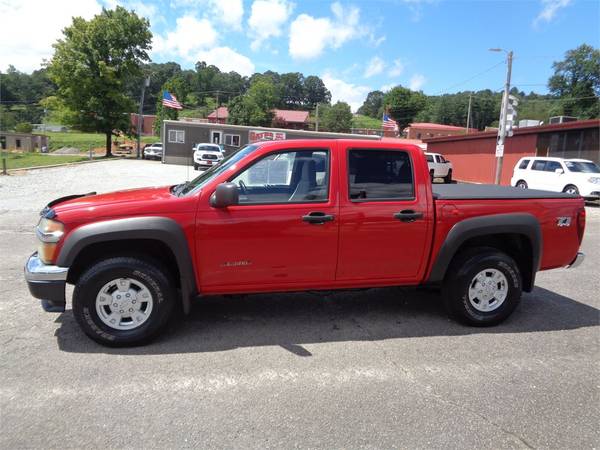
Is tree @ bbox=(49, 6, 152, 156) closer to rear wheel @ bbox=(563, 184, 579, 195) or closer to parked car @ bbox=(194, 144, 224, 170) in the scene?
parked car @ bbox=(194, 144, 224, 170)

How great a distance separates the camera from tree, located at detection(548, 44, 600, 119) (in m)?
69.8

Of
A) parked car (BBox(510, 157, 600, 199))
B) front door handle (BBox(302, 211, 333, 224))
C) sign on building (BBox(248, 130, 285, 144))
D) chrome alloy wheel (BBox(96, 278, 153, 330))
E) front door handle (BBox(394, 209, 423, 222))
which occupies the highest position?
sign on building (BBox(248, 130, 285, 144))

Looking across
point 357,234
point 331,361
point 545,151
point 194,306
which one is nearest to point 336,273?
point 357,234

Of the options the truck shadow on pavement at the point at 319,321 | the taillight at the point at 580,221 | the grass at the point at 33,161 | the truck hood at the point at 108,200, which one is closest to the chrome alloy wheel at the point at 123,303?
the truck shadow on pavement at the point at 319,321

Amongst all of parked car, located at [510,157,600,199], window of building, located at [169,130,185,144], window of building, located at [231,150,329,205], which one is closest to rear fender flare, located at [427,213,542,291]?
window of building, located at [231,150,329,205]

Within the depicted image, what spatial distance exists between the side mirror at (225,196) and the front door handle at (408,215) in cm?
147

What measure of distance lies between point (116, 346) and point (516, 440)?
309 cm

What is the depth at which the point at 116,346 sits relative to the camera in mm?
3742

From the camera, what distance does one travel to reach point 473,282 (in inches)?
170

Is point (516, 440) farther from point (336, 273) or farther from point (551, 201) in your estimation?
Result: point (551, 201)

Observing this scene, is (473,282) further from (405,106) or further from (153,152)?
(405,106)

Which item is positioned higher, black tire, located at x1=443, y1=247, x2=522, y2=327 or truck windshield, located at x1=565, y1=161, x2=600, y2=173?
truck windshield, located at x1=565, y1=161, x2=600, y2=173

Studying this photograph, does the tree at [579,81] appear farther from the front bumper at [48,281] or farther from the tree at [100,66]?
the front bumper at [48,281]

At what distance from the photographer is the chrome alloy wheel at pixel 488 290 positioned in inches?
171
